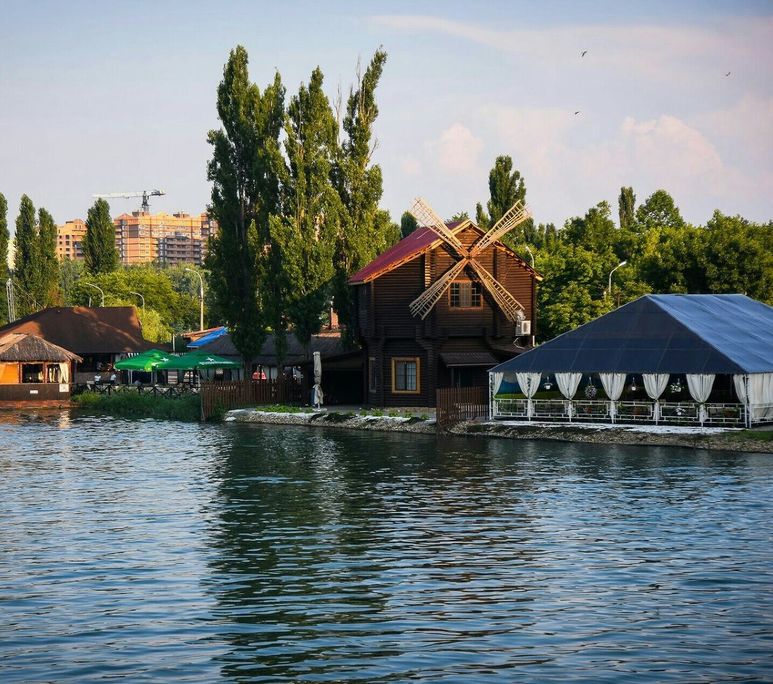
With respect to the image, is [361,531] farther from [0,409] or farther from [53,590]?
[0,409]

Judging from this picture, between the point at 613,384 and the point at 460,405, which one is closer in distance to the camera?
the point at 613,384

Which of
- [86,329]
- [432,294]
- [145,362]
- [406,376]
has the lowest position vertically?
[406,376]

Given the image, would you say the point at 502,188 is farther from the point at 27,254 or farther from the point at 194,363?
the point at 27,254

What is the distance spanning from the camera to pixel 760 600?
77.6ft

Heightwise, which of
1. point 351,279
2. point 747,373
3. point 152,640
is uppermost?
point 351,279

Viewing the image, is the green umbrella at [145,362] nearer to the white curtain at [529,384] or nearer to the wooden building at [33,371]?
the wooden building at [33,371]

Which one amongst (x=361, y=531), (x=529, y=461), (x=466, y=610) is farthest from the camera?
(x=529, y=461)

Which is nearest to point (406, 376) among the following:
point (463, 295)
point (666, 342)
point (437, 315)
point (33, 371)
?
point (437, 315)

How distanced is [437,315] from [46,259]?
201 feet

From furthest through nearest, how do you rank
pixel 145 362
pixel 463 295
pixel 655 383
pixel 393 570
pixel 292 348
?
pixel 292 348
pixel 145 362
pixel 463 295
pixel 655 383
pixel 393 570

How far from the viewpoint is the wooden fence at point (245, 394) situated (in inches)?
2886

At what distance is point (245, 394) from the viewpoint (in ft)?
244

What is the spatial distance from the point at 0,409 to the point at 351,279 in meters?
32.7

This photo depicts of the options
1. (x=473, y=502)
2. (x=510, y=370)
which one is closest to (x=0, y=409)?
(x=510, y=370)
